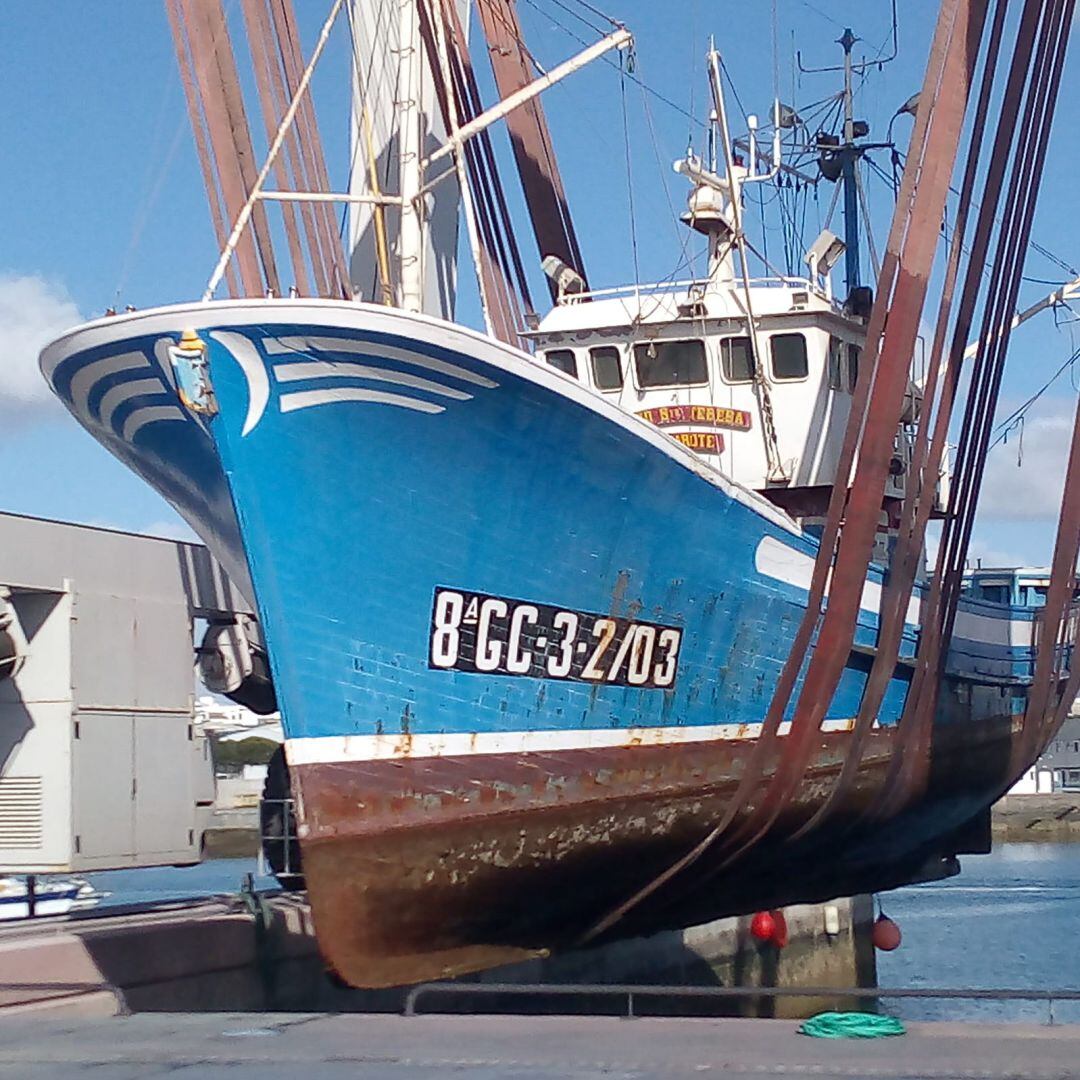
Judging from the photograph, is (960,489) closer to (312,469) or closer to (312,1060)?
(312,469)

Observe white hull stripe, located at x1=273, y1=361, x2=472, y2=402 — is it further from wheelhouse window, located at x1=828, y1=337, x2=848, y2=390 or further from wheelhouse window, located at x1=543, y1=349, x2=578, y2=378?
wheelhouse window, located at x1=828, y1=337, x2=848, y2=390

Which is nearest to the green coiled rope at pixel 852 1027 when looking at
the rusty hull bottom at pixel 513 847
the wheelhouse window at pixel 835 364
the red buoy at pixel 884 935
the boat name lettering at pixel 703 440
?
the rusty hull bottom at pixel 513 847

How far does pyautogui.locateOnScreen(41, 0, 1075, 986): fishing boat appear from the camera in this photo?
10.3 meters

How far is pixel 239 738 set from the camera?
7362cm

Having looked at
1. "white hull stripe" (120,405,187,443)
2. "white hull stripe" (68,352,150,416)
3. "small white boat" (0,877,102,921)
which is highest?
"white hull stripe" (68,352,150,416)

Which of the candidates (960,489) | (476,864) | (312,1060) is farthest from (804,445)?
(312,1060)

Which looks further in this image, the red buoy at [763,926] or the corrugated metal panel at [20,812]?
the red buoy at [763,926]

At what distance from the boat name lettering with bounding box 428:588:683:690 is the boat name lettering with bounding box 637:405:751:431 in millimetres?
4064

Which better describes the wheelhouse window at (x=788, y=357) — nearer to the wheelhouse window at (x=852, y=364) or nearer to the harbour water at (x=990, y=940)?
the wheelhouse window at (x=852, y=364)

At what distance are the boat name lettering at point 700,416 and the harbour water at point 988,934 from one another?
606cm

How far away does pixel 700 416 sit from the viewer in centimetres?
1596

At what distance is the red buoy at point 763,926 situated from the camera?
782 inches

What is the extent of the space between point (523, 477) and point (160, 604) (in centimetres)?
336

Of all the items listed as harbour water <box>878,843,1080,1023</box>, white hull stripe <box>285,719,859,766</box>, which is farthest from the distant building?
white hull stripe <box>285,719,859,766</box>
